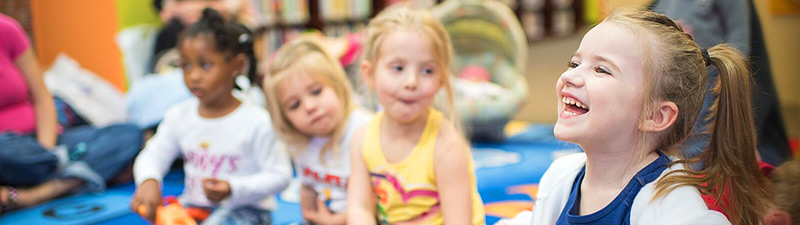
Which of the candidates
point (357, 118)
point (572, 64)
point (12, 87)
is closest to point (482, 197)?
point (357, 118)

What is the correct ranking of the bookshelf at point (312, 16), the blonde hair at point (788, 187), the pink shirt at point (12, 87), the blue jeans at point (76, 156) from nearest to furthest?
the blonde hair at point (788, 187) → the blue jeans at point (76, 156) → the pink shirt at point (12, 87) → the bookshelf at point (312, 16)

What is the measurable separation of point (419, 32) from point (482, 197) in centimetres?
100

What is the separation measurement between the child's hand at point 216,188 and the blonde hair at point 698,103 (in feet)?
3.16

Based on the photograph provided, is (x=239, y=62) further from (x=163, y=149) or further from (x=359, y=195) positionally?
(x=359, y=195)

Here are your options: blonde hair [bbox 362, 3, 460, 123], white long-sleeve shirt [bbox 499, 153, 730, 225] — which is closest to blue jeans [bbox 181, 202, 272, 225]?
blonde hair [bbox 362, 3, 460, 123]

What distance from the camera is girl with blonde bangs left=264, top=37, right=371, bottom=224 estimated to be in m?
1.56

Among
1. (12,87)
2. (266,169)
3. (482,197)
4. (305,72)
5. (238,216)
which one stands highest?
(12,87)

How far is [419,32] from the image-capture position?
131 centimetres

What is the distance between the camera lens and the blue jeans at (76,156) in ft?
7.31

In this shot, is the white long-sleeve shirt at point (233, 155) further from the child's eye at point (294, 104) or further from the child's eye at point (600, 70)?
the child's eye at point (600, 70)

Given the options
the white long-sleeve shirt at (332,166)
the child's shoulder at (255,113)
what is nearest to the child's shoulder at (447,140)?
the white long-sleeve shirt at (332,166)

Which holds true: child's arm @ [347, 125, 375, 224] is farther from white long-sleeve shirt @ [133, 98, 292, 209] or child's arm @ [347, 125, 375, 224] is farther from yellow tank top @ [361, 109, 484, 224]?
white long-sleeve shirt @ [133, 98, 292, 209]

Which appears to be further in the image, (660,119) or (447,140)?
(447,140)

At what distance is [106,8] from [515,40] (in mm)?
2291
